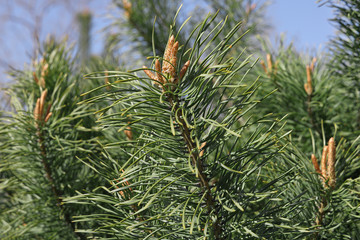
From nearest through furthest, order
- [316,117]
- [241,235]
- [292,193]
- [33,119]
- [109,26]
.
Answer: [241,235], [292,193], [33,119], [316,117], [109,26]

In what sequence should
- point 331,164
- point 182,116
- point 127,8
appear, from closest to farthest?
point 182,116 → point 331,164 → point 127,8

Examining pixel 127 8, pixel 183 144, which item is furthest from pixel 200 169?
pixel 127 8

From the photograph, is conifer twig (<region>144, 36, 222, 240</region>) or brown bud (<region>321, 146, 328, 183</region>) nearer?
conifer twig (<region>144, 36, 222, 240</region>)

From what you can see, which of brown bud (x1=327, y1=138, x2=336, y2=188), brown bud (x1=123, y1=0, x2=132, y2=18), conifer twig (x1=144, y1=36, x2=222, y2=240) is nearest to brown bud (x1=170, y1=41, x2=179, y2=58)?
conifer twig (x1=144, y1=36, x2=222, y2=240)

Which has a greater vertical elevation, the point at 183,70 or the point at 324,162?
the point at 183,70

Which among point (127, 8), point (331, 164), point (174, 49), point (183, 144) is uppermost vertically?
point (127, 8)

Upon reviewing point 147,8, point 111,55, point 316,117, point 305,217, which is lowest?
point 305,217

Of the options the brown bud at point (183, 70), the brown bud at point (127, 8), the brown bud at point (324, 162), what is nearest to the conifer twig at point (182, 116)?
the brown bud at point (183, 70)

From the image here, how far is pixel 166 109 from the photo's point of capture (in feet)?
1.56

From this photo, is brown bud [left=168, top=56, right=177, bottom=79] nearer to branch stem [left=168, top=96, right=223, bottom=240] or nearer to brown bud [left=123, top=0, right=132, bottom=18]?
branch stem [left=168, top=96, right=223, bottom=240]

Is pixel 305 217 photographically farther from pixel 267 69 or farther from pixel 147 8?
pixel 147 8

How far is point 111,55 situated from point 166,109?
798 millimetres

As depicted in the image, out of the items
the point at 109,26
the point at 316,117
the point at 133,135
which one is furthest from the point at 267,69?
the point at 109,26

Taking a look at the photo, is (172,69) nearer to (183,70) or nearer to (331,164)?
(183,70)
